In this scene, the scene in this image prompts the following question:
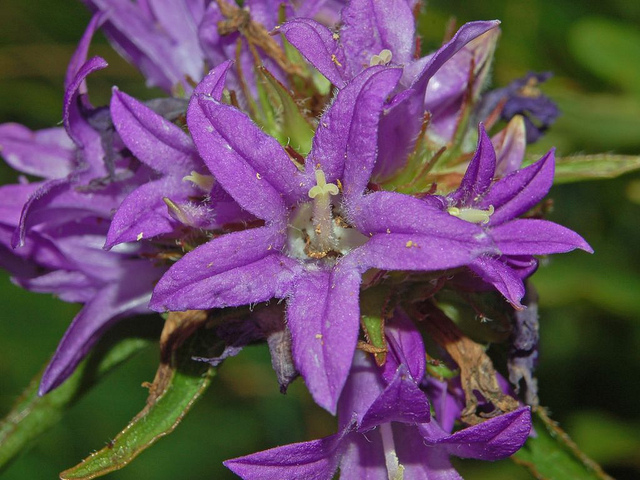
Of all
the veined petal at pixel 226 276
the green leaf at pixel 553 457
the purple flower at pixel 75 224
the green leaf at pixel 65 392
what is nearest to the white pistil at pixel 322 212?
the veined petal at pixel 226 276

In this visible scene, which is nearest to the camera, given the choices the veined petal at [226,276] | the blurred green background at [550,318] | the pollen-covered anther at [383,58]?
the veined petal at [226,276]

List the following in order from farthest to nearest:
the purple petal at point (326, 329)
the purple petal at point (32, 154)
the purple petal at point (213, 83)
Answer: the purple petal at point (32, 154), the purple petal at point (213, 83), the purple petal at point (326, 329)

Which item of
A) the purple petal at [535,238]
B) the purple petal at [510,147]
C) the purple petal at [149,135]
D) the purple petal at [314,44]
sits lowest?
the purple petal at [510,147]

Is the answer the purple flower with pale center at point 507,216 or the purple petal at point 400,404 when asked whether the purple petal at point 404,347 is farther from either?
the purple flower with pale center at point 507,216

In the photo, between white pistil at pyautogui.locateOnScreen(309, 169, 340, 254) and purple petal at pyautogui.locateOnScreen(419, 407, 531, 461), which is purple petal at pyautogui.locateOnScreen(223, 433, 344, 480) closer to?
purple petal at pyautogui.locateOnScreen(419, 407, 531, 461)

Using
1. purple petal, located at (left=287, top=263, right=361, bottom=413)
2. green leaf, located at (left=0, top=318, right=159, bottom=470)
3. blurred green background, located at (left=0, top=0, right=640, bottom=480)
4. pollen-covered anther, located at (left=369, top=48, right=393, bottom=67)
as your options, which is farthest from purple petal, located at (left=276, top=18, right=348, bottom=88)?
blurred green background, located at (left=0, top=0, right=640, bottom=480)

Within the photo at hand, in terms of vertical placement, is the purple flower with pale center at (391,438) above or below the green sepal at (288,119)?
below

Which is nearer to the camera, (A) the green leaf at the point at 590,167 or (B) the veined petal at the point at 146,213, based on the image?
(B) the veined petal at the point at 146,213

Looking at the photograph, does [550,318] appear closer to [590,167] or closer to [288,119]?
[590,167]
